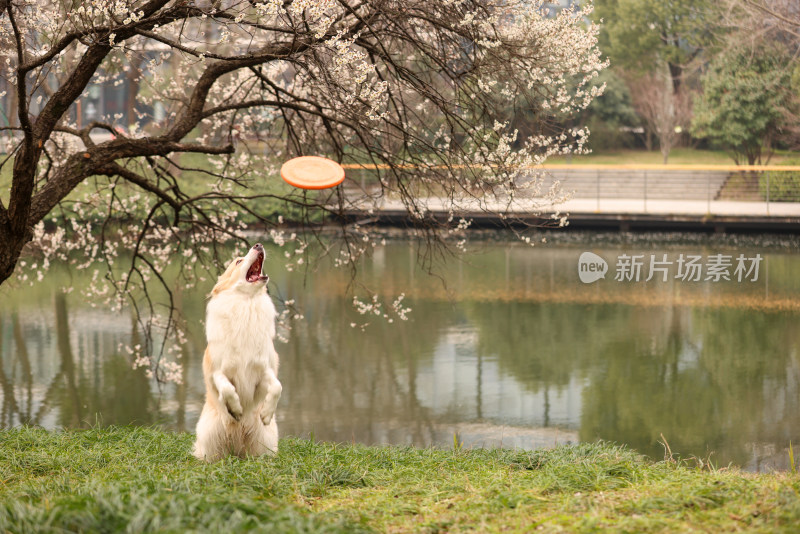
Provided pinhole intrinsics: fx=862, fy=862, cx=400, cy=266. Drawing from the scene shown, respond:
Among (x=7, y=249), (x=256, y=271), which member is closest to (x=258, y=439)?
(x=256, y=271)

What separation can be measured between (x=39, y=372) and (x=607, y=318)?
33.7 feet

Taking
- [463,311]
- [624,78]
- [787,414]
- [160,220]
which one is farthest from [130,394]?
[624,78]

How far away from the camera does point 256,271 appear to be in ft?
19.0

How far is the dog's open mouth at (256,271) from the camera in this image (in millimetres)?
5719

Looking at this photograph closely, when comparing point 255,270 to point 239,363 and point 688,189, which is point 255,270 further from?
point 688,189

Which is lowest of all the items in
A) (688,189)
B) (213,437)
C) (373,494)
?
(373,494)

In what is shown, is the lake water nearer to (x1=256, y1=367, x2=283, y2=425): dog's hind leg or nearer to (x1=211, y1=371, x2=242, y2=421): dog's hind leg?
(x1=256, y1=367, x2=283, y2=425): dog's hind leg

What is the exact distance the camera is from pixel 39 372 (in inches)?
533

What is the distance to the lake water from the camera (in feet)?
35.6

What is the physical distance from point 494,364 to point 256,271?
8.49m

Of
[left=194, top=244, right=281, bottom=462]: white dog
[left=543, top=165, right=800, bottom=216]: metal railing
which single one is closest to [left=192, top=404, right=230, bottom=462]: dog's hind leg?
[left=194, top=244, right=281, bottom=462]: white dog

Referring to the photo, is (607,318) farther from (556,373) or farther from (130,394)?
(130,394)

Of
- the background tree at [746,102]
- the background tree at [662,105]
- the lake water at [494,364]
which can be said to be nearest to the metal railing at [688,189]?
the background tree at [746,102]

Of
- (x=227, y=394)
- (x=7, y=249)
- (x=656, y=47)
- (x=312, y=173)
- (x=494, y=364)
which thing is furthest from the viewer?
(x=656, y=47)
